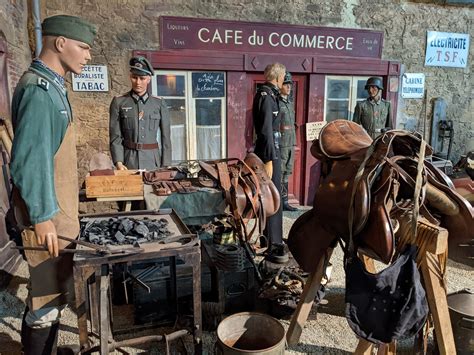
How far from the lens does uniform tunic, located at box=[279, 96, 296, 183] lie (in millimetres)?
5927

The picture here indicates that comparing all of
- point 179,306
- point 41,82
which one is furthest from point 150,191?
point 41,82

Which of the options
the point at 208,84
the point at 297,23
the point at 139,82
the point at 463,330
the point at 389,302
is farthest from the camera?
the point at 297,23

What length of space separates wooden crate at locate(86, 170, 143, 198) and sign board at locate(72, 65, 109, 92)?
2735 millimetres

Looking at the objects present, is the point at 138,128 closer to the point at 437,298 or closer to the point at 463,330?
the point at 437,298

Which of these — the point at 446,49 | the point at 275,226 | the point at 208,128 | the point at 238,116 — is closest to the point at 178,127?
the point at 208,128

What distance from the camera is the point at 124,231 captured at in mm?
2234

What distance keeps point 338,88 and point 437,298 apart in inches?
197

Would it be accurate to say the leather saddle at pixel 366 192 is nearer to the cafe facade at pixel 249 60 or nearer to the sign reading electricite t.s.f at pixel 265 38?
the cafe facade at pixel 249 60

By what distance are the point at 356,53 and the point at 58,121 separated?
556 cm

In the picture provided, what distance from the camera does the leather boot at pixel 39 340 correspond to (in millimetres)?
2098

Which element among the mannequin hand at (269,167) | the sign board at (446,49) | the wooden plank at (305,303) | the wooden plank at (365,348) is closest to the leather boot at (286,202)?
the mannequin hand at (269,167)

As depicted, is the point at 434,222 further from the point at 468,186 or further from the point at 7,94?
the point at 7,94

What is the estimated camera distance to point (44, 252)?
2031 millimetres

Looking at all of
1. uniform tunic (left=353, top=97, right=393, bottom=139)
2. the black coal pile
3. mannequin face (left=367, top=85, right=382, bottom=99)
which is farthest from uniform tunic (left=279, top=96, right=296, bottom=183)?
the black coal pile
